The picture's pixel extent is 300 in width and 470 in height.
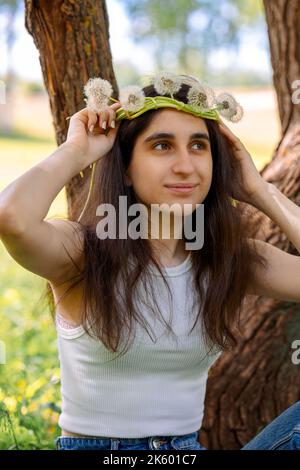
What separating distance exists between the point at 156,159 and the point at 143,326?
47 centimetres

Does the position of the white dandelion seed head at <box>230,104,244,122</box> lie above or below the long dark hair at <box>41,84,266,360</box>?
above

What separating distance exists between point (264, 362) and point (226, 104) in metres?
1.09

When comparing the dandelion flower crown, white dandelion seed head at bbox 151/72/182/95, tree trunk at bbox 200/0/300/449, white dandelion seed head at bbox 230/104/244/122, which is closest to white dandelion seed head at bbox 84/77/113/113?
the dandelion flower crown

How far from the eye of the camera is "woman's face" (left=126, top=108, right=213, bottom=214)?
2.37 m

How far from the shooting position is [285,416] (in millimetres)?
2455

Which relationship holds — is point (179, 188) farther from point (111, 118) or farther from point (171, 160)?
point (111, 118)

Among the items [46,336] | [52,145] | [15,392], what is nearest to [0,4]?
[52,145]

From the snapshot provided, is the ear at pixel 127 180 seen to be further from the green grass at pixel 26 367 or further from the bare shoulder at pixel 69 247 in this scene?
the green grass at pixel 26 367

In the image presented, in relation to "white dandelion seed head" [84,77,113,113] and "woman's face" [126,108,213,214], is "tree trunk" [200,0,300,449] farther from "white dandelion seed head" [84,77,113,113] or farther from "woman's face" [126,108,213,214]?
"white dandelion seed head" [84,77,113,113]

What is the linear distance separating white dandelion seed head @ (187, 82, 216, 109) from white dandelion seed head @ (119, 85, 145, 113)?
14 cm

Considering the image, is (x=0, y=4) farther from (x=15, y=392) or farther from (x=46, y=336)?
(x=15, y=392)

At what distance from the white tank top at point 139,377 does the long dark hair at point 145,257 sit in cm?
4

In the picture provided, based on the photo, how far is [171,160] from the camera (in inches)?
93.1

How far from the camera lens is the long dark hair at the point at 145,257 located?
2352mm
